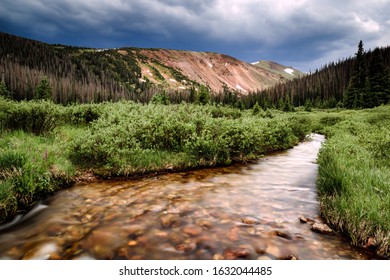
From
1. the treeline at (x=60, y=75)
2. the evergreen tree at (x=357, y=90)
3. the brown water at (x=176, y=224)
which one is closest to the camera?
the brown water at (x=176, y=224)

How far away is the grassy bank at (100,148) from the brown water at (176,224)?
25.4 inches

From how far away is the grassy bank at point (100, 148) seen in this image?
20.7 ft

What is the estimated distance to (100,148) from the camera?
28.8 ft

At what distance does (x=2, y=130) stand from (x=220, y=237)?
9.34 metres

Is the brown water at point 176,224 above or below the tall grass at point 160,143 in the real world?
below

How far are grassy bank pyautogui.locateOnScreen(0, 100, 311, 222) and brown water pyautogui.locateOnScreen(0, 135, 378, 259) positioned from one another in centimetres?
65

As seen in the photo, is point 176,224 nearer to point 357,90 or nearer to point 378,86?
point 378,86

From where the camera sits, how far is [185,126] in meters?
11.1

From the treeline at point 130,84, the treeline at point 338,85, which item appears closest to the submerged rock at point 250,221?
the treeline at point 130,84

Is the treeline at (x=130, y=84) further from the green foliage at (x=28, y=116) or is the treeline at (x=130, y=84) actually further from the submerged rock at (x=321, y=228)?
the submerged rock at (x=321, y=228)

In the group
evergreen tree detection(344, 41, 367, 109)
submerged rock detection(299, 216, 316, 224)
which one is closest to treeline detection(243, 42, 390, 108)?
evergreen tree detection(344, 41, 367, 109)

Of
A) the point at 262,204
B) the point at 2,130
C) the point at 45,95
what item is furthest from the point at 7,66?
the point at 262,204

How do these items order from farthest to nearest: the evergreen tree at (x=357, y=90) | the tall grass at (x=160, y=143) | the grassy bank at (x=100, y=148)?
the evergreen tree at (x=357, y=90) → the tall grass at (x=160, y=143) → the grassy bank at (x=100, y=148)

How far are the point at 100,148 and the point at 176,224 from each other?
4.67m
